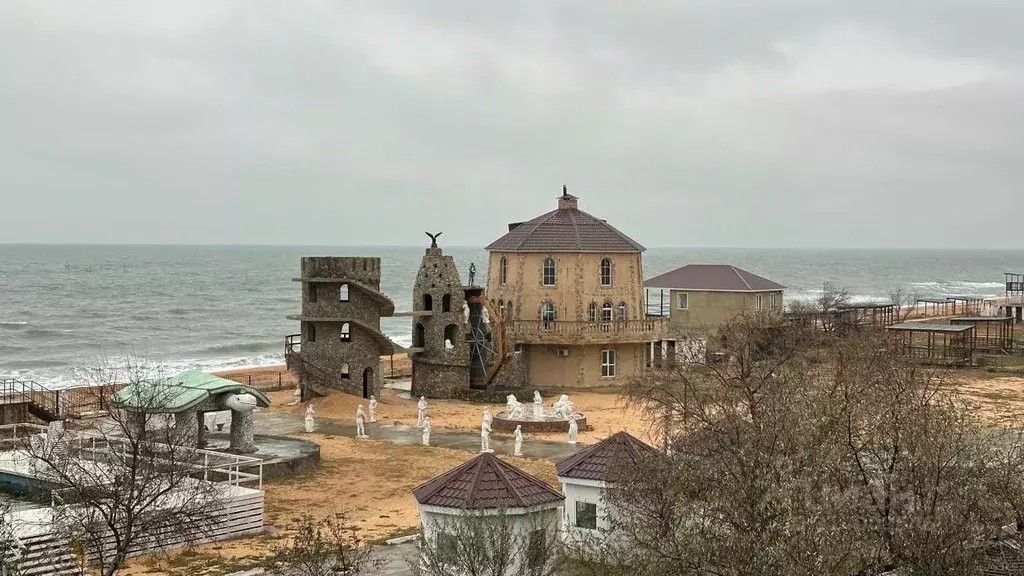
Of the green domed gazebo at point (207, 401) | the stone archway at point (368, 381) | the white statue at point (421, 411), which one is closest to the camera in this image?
the green domed gazebo at point (207, 401)

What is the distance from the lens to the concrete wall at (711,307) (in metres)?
54.3

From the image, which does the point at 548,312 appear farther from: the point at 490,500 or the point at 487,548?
the point at 487,548

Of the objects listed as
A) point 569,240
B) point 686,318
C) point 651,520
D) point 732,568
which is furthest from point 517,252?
point 732,568

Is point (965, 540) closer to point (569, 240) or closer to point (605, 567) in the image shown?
point (605, 567)

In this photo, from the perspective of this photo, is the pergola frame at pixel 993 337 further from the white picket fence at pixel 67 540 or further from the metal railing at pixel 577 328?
the white picket fence at pixel 67 540

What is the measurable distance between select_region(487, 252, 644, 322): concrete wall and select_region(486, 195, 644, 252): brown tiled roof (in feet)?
0.87

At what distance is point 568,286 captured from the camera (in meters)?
46.1

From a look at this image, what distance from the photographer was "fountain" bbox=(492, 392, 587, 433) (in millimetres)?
35219

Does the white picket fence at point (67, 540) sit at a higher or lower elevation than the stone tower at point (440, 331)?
lower

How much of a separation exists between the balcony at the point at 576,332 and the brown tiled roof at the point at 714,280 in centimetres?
968

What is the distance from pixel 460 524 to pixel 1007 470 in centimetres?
773

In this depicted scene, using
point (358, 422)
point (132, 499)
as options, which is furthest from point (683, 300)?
point (132, 499)

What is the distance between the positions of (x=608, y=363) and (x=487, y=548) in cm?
3181

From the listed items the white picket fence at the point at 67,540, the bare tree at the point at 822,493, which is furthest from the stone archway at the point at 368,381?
the bare tree at the point at 822,493
